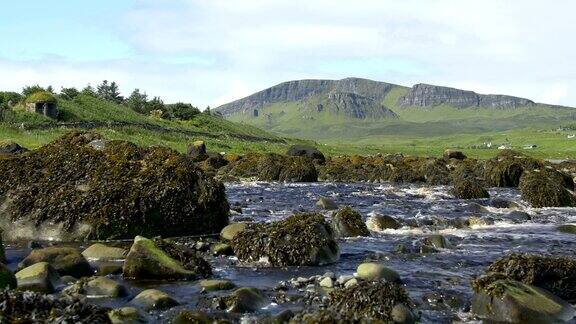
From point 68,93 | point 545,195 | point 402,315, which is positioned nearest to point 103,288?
point 402,315

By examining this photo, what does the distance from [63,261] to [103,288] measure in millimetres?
2097

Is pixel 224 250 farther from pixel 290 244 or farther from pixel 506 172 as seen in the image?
pixel 506 172

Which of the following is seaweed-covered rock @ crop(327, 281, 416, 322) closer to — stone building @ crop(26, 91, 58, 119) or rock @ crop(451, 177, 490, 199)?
rock @ crop(451, 177, 490, 199)

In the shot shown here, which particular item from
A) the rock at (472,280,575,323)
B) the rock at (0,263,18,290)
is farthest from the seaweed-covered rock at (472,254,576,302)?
the rock at (0,263,18,290)

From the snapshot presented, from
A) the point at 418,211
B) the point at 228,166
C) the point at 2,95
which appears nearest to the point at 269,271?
the point at 418,211

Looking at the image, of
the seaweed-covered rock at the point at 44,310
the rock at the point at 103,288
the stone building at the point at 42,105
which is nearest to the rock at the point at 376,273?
the rock at the point at 103,288

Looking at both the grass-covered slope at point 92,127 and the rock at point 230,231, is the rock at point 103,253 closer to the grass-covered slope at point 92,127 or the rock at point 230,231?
the rock at point 230,231

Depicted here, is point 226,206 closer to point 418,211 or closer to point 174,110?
point 418,211

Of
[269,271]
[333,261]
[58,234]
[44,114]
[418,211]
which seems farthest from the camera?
[44,114]

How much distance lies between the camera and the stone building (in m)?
79.1

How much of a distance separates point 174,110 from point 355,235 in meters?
114

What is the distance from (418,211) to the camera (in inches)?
1102

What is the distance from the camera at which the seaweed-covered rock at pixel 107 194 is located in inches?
730

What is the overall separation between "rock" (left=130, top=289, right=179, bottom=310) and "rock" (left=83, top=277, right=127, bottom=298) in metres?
0.62
